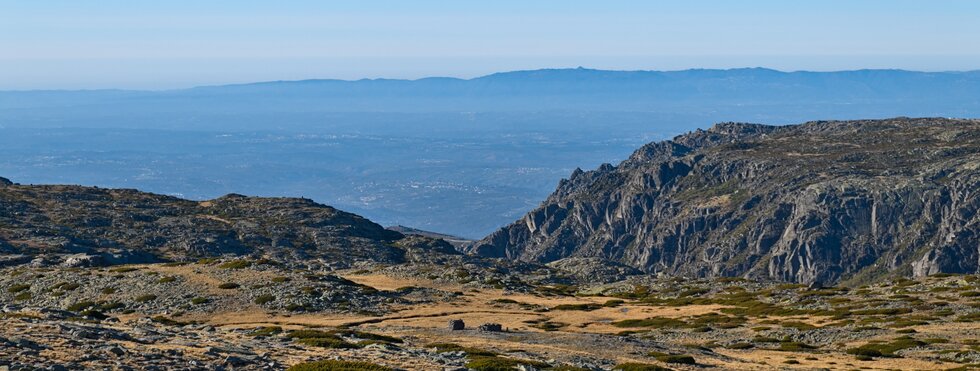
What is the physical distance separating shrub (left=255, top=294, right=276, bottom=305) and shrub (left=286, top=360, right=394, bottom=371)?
144ft

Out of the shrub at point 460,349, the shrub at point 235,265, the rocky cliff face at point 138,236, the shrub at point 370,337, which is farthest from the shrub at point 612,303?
the rocky cliff face at point 138,236

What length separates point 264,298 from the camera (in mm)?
84312

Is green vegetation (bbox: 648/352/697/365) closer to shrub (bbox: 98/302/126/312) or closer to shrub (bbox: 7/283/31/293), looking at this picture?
shrub (bbox: 98/302/126/312)

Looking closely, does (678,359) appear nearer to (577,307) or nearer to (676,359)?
(676,359)

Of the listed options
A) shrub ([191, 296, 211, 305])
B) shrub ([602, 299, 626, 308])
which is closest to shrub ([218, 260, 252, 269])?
shrub ([191, 296, 211, 305])

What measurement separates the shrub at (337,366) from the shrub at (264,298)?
144 feet

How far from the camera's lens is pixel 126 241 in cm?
17250

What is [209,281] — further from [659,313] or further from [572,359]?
[572,359]

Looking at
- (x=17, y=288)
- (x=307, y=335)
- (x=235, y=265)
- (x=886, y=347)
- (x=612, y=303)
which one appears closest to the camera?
(x=307, y=335)

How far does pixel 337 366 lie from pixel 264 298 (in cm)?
4628

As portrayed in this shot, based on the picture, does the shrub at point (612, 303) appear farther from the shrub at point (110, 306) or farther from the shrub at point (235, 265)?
the shrub at point (110, 306)

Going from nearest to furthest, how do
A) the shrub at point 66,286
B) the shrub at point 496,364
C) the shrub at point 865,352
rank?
the shrub at point 496,364
the shrub at point 865,352
the shrub at point 66,286

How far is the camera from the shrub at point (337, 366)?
39.2m

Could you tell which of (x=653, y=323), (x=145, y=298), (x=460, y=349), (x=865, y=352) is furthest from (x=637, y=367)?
(x=145, y=298)
